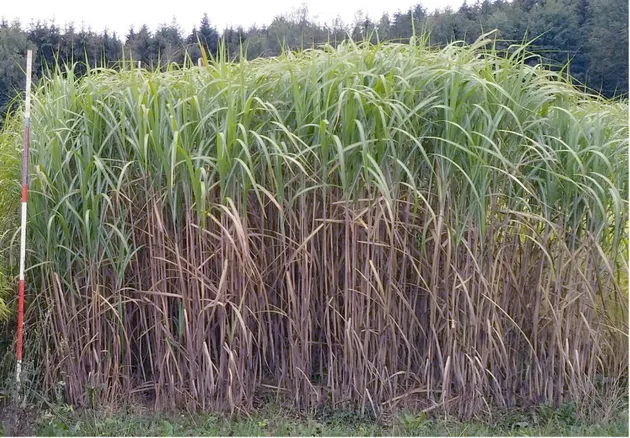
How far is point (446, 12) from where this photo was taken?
7.93 metres

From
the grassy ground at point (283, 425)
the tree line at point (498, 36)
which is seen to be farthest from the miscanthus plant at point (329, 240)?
the tree line at point (498, 36)

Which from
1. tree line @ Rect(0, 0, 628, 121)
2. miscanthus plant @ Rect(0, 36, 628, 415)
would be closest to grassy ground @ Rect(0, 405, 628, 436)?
miscanthus plant @ Rect(0, 36, 628, 415)

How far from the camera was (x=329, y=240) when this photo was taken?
3.27m

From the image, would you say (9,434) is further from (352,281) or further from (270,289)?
(352,281)

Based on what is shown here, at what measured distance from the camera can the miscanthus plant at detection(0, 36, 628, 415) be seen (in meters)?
3.18

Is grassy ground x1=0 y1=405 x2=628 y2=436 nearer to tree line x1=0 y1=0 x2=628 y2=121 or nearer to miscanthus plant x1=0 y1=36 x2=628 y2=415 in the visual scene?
miscanthus plant x1=0 y1=36 x2=628 y2=415

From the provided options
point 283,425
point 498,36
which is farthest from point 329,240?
point 498,36

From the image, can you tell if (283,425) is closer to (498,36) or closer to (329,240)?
(329,240)

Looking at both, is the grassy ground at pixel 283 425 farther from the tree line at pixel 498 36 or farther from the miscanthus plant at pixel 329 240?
the tree line at pixel 498 36

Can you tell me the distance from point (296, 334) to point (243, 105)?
4.15 feet

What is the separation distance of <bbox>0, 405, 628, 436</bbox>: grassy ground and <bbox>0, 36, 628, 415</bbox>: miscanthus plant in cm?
9

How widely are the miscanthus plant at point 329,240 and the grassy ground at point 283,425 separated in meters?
0.09

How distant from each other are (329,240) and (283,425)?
994 mm

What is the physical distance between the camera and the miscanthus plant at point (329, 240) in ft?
10.4
